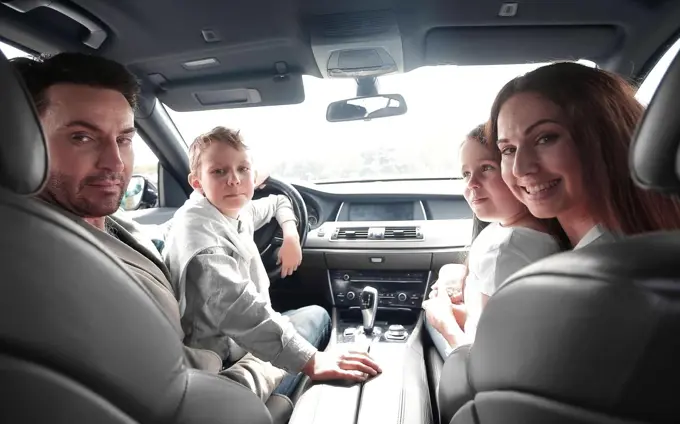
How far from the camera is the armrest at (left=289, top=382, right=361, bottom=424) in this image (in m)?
1.60

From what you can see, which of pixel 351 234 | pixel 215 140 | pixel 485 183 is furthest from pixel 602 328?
pixel 351 234

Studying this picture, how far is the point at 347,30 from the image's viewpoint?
7.85 ft

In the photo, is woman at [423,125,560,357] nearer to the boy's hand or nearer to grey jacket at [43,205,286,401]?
grey jacket at [43,205,286,401]

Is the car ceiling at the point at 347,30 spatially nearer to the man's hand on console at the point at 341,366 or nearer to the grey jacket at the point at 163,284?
the grey jacket at the point at 163,284

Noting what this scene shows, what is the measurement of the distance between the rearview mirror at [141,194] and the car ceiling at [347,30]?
957 millimetres

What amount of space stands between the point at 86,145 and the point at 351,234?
253cm

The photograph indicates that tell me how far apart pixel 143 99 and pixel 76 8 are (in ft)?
2.79

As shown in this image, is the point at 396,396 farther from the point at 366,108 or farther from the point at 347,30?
the point at 366,108

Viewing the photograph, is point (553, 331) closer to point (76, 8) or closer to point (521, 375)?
point (521, 375)

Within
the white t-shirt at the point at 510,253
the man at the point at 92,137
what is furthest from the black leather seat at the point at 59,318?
the white t-shirt at the point at 510,253

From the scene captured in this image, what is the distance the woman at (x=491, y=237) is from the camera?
1.31m

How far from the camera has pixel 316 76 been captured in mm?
2998

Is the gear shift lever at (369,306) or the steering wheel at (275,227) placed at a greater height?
the steering wheel at (275,227)

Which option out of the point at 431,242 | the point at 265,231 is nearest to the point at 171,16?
the point at 265,231
